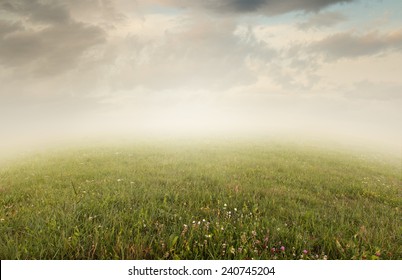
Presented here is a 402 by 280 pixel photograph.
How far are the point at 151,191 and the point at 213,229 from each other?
3.21m

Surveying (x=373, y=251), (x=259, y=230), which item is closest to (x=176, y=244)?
(x=259, y=230)

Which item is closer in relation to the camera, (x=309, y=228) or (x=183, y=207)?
(x=309, y=228)

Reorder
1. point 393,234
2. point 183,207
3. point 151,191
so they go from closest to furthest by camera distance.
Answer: point 393,234, point 183,207, point 151,191

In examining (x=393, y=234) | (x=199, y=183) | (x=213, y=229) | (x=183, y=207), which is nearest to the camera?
(x=213, y=229)

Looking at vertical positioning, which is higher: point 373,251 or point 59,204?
point 59,204

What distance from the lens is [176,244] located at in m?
4.68

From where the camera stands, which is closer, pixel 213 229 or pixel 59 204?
pixel 213 229

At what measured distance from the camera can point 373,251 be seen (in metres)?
4.77
